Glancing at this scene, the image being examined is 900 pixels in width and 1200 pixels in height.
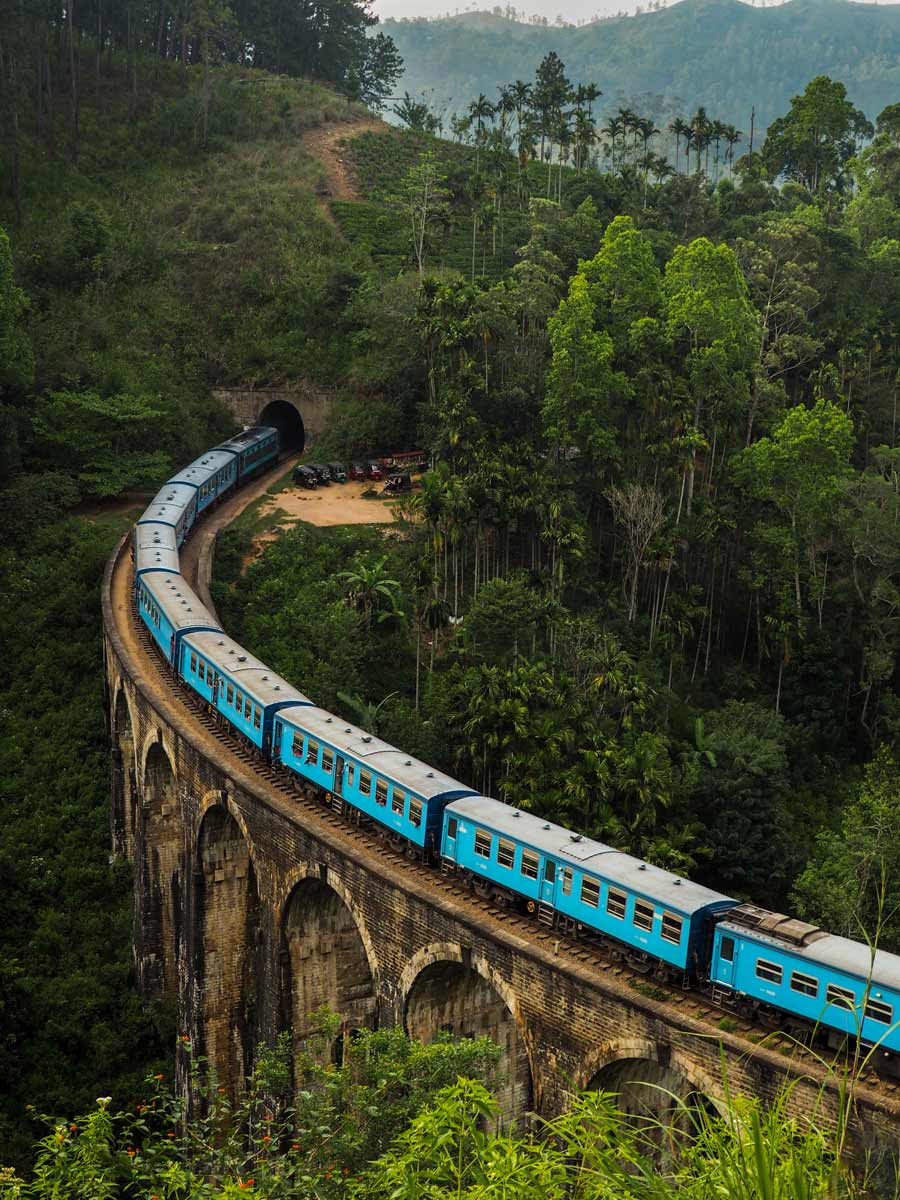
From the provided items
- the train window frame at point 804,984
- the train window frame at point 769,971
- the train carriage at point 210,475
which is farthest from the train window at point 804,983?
the train carriage at point 210,475

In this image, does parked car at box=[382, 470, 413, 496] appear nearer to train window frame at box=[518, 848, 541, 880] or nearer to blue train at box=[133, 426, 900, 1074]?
blue train at box=[133, 426, 900, 1074]

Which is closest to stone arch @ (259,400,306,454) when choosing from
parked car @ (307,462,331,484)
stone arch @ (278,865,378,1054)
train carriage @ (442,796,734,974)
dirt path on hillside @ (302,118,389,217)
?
parked car @ (307,462,331,484)

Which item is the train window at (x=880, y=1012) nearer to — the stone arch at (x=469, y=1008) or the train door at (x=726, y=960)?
the train door at (x=726, y=960)

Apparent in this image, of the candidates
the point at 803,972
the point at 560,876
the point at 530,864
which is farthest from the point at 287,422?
the point at 803,972

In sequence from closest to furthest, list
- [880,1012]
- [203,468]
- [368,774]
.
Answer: [880,1012] → [368,774] → [203,468]

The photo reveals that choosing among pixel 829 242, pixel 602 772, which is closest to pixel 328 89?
pixel 829 242

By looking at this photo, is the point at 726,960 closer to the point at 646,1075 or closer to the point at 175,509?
the point at 646,1075
